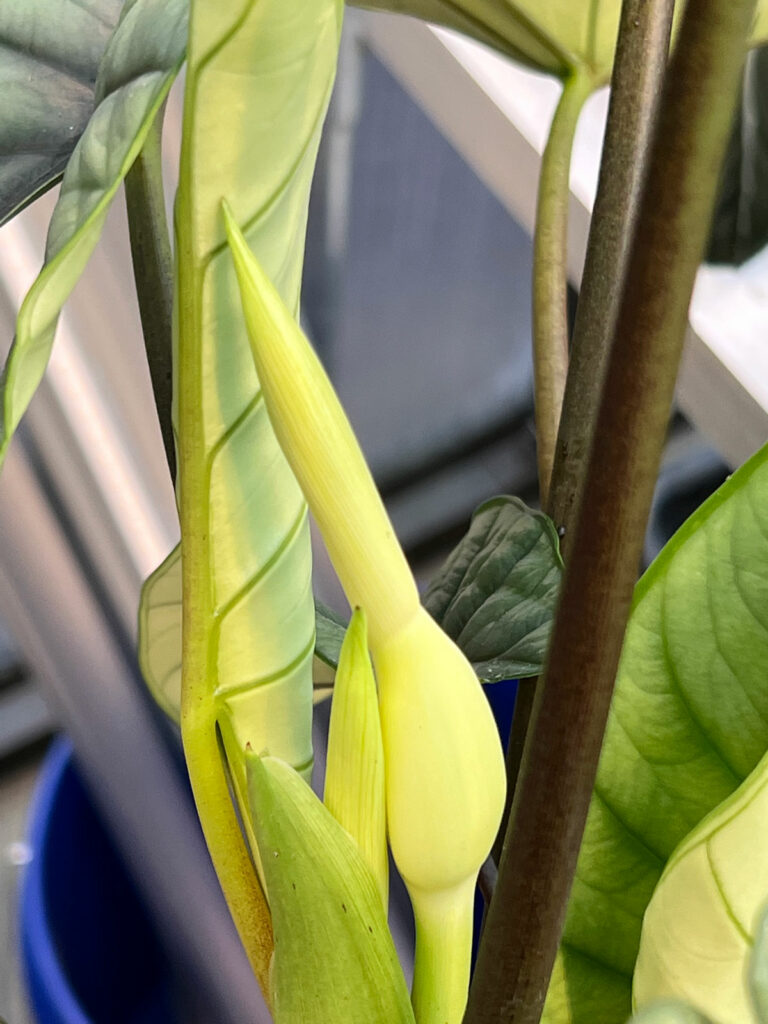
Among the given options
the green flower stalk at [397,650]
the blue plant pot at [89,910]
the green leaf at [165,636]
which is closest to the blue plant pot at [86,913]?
the blue plant pot at [89,910]

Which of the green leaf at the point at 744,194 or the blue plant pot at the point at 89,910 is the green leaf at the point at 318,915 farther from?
the green leaf at the point at 744,194

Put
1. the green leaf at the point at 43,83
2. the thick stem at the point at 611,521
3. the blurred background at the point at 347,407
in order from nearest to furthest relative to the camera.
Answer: the thick stem at the point at 611,521 → the green leaf at the point at 43,83 → the blurred background at the point at 347,407

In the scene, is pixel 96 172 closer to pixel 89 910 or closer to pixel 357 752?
pixel 357 752

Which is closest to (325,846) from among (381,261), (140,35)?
(140,35)

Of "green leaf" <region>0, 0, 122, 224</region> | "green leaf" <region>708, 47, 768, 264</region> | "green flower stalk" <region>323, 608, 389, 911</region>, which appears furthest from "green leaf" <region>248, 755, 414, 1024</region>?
"green leaf" <region>708, 47, 768, 264</region>

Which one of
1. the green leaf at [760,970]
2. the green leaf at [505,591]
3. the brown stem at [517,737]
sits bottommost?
the brown stem at [517,737]
